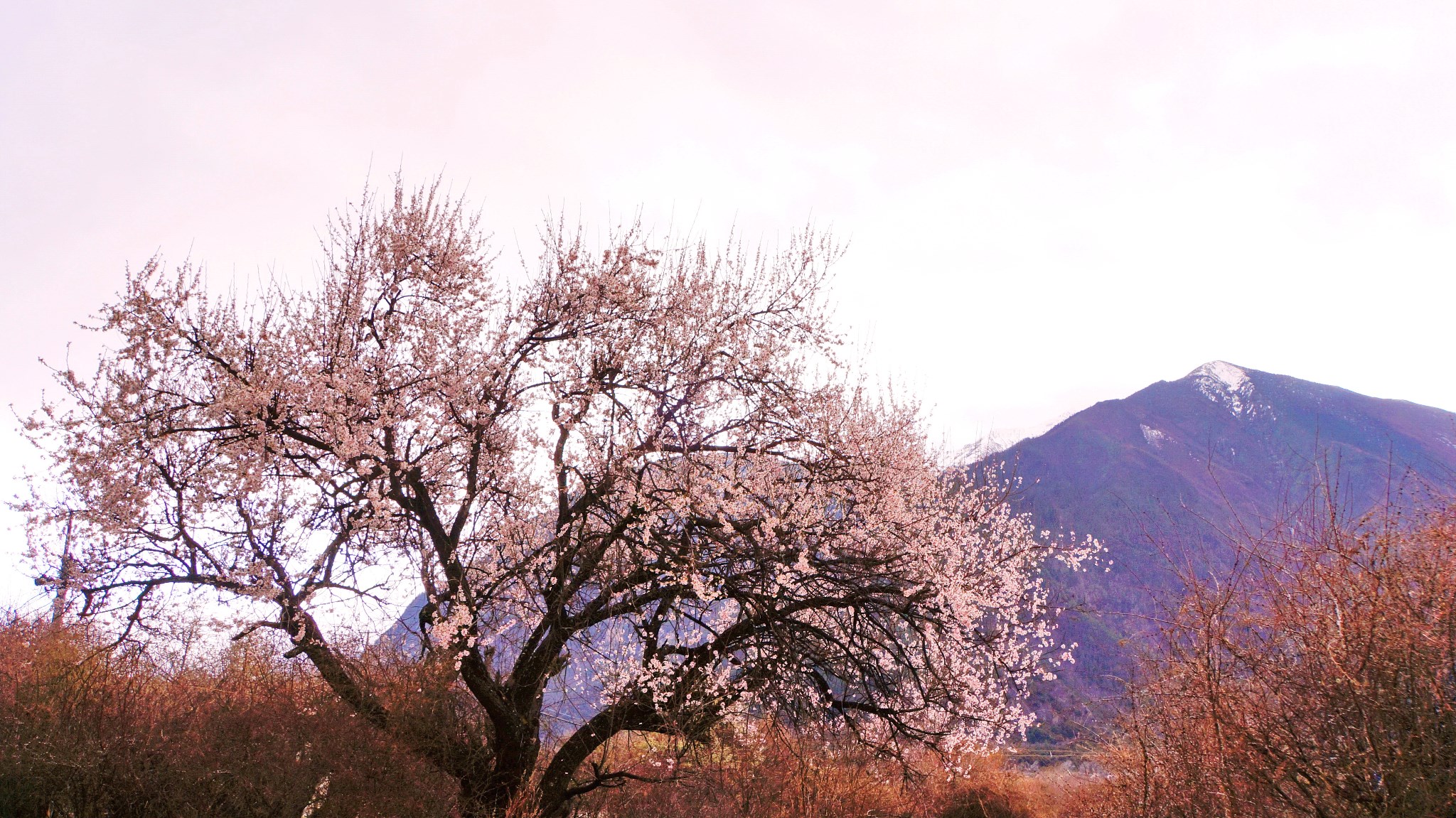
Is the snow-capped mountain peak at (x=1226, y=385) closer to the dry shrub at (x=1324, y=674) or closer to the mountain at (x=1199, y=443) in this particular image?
the mountain at (x=1199, y=443)

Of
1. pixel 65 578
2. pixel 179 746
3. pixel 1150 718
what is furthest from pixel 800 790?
pixel 65 578

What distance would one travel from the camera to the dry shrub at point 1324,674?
5.18m

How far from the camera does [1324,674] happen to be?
220 inches

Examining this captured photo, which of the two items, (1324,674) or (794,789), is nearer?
(1324,674)

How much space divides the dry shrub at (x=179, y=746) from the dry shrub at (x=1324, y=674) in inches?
266

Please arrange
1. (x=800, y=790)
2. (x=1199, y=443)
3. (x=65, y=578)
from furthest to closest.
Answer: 1. (x=1199, y=443)
2. (x=800, y=790)
3. (x=65, y=578)

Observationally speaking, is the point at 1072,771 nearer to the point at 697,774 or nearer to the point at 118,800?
the point at 697,774

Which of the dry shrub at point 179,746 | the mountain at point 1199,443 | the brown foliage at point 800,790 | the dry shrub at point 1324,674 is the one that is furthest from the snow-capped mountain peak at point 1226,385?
the dry shrub at point 179,746

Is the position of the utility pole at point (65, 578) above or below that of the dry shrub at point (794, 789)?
above

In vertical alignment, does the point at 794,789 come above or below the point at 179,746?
below

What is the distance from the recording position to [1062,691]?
65438mm

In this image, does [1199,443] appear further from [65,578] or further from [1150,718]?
[65,578]

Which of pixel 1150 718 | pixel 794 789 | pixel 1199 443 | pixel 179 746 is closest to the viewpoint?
pixel 179 746

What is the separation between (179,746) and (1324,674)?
9398mm
